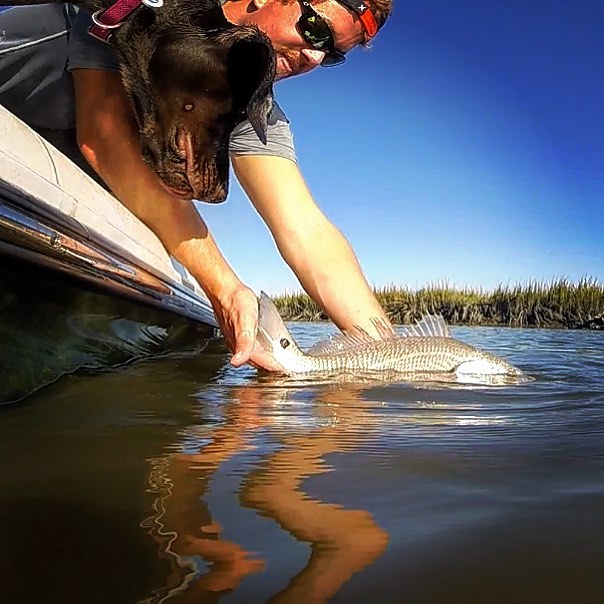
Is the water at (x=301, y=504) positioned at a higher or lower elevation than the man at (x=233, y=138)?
lower

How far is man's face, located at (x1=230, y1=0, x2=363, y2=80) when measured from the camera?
131 inches

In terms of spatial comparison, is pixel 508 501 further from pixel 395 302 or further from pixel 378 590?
pixel 395 302

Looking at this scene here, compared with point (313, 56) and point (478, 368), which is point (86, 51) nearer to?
point (313, 56)

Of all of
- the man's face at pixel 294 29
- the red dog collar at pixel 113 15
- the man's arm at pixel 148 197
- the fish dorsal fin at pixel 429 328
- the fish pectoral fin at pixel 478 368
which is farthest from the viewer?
the fish dorsal fin at pixel 429 328

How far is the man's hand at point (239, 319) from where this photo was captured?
9.45 ft

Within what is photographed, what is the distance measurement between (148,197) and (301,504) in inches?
90.9

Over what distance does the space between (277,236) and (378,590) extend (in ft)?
12.1

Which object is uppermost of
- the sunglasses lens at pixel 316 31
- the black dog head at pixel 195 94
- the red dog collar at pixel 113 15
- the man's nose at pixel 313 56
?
the sunglasses lens at pixel 316 31

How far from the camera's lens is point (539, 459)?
1.48m

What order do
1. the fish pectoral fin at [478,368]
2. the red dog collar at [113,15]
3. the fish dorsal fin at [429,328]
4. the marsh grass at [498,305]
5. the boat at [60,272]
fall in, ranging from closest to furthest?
the red dog collar at [113,15]
the boat at [60,272]
the fish pectoral fin at [478,368]
the fish dorsal fin at [429,328]
the marsh grass at [498,305]

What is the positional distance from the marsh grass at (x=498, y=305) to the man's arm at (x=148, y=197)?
12.1 m

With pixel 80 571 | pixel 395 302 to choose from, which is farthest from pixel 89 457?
pixel 395 302

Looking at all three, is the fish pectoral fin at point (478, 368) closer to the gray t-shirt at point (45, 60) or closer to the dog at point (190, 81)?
the dog at point (190, 81)

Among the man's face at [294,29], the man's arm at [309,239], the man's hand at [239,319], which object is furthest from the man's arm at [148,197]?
the man's arm at [309,239]
